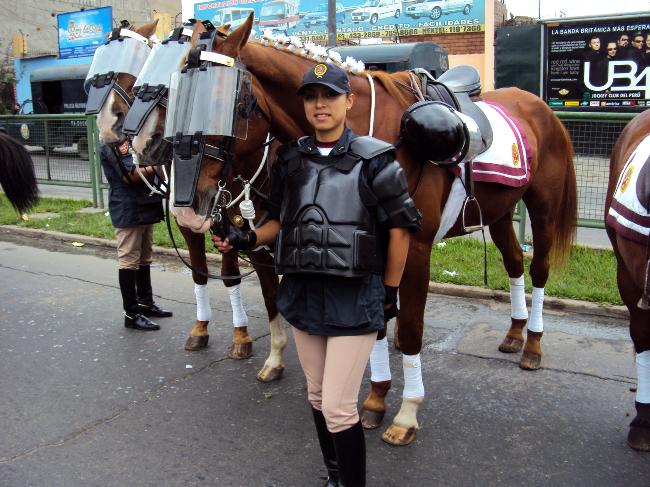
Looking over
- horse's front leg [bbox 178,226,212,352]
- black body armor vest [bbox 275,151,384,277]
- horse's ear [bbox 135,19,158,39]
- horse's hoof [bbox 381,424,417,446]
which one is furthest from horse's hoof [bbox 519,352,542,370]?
horse's ear [bbox 135,19,158,39]

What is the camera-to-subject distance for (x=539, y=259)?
16.1 ft

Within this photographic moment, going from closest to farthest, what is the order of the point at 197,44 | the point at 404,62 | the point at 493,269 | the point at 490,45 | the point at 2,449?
the point at 197,44 < the point at 2,449 < the point at 493,269 < the point at 404,62 < the point at 490,45

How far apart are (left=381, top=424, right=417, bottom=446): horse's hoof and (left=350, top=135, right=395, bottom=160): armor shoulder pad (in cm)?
174

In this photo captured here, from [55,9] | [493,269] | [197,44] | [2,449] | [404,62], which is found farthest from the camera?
[55,9]

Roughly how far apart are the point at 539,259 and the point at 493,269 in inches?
81.0

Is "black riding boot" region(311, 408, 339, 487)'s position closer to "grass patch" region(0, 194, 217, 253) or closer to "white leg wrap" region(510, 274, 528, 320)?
"white leg wrap" region(510, 274, 528, 320)

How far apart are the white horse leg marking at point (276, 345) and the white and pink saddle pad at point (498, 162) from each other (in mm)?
1416

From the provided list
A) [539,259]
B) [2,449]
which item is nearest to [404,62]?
[539,259]

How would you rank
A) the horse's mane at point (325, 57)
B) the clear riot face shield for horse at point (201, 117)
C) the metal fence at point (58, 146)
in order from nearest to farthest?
1. the clear riot face shield for horse at point (201, 117)
2. the horse's mane at point (325, 57)
3. the metal fence at point (58, 146)

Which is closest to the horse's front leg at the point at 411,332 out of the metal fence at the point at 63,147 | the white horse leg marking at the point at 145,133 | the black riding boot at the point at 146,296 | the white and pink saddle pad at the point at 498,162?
the white and pink saddle pad at the point at 498,162

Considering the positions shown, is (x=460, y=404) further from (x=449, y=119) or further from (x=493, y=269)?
(x=493, y=269)

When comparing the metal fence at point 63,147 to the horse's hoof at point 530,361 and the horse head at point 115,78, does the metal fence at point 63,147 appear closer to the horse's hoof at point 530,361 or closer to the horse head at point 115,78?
the horse head at point 115,78

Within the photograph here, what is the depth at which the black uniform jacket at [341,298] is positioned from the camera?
8.89ft

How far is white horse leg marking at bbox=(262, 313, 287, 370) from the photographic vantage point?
15.3ft
